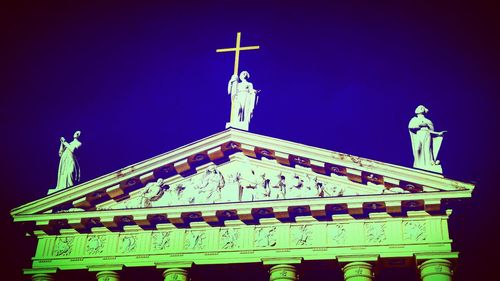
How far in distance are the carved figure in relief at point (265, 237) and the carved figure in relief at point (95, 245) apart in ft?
15.4

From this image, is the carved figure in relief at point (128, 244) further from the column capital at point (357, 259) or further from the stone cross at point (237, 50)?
the stone cross at point (237, 50)

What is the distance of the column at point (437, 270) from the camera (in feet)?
53.0

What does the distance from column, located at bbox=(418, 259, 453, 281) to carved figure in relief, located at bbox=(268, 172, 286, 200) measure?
4.30m

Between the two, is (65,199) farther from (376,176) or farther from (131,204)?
(376,176)

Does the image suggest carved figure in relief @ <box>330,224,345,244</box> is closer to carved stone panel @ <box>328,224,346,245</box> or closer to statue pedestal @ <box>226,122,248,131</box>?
carved stone panel @ <box>328,224,346,245</box>

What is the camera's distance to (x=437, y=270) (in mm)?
16219

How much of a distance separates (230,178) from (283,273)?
3.33m

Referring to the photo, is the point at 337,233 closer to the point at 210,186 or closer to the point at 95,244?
the point at 210,186

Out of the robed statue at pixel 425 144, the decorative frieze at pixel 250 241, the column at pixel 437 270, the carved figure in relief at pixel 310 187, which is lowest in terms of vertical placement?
the column at pixel 437 270

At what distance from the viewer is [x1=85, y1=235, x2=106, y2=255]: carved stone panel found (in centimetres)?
1891

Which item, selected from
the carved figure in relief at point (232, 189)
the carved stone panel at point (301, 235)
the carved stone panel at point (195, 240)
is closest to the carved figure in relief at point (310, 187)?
the carved stone panel at point (301, 235)

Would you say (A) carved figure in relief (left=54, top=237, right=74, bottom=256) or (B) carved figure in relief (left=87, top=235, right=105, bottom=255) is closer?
(B) carved figure in relief (left=87, top=235, right=105, bottom=255)

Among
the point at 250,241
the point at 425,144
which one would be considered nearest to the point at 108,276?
the point at 250,241

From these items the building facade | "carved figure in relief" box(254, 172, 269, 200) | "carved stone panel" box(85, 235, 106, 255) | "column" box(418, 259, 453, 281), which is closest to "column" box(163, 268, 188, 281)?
the building facade
